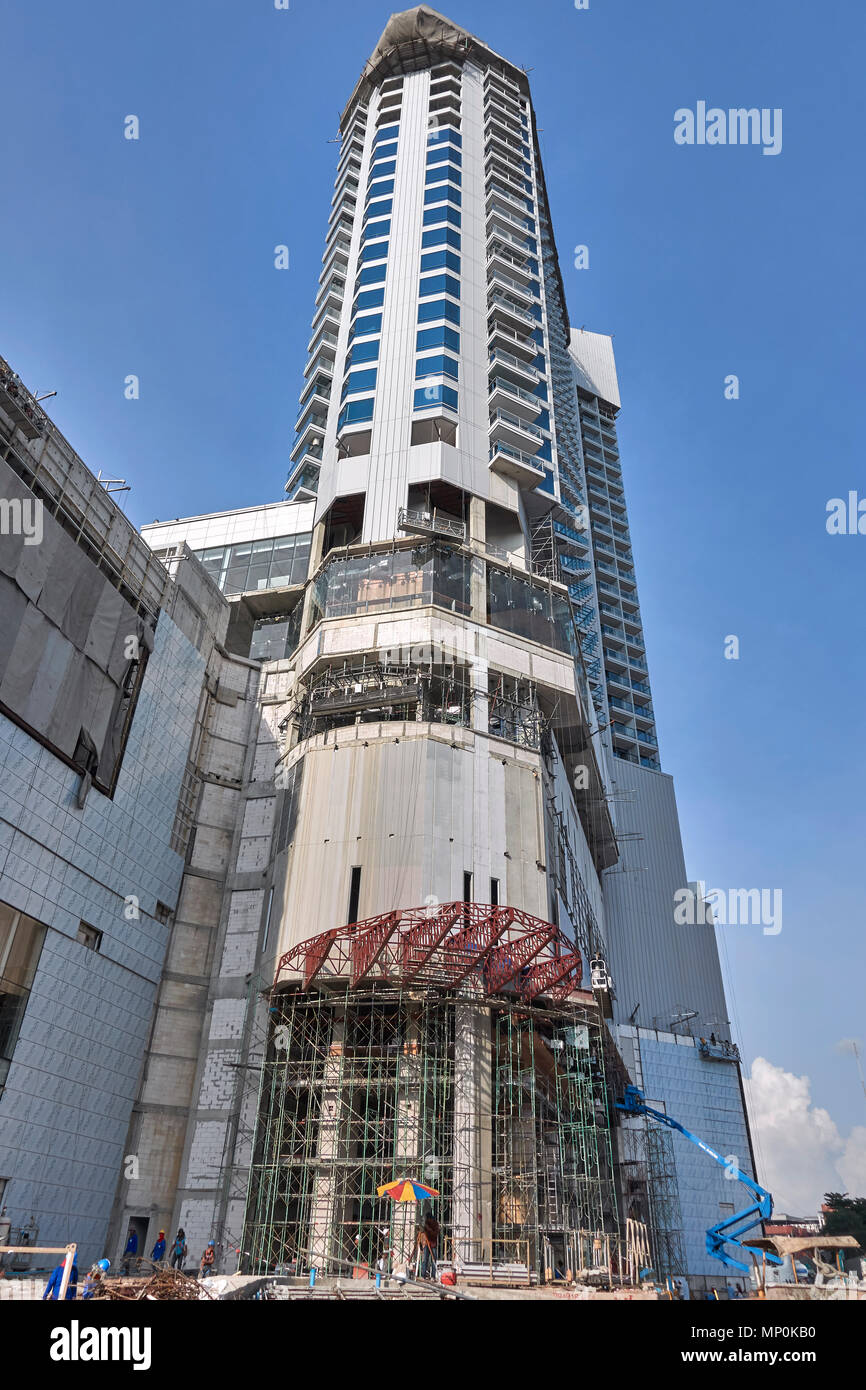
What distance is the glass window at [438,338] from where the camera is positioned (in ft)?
184

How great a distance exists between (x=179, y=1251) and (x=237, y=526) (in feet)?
137

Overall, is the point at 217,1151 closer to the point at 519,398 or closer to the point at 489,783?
the point at 489,783

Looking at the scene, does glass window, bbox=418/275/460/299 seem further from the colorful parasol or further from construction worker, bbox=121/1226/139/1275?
construction worker, bbox=121/1226/139/1275

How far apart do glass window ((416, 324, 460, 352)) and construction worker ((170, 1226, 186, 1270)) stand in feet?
158

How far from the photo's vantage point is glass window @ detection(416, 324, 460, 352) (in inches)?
2203

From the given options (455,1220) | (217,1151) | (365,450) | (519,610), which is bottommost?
(455,1220)

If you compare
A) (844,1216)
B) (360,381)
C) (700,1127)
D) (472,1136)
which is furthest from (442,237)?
(844,1216)

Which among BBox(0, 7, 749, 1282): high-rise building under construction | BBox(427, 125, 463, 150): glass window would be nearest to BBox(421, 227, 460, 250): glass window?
BBox(0, 7, 749, 1282): high-rise building under construction

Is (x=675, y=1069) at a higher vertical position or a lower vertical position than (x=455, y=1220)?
higher

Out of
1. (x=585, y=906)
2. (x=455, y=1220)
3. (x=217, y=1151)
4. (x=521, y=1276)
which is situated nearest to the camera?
(x=521, y=1276)

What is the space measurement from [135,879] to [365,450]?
29.4 m

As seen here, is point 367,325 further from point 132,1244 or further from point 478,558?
point 132,1244
